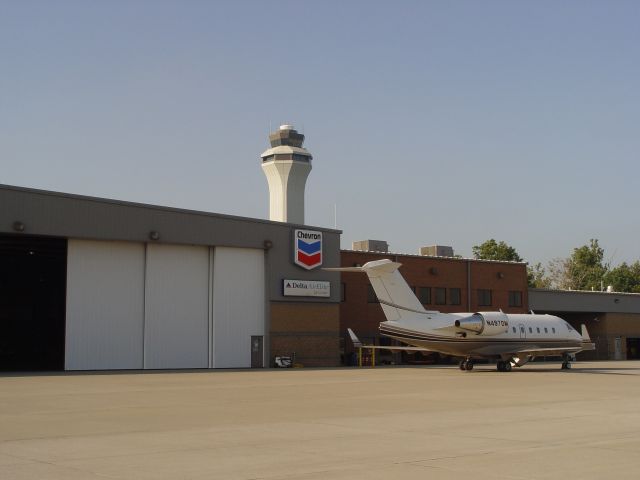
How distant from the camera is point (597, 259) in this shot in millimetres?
120125

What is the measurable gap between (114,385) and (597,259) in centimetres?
10316

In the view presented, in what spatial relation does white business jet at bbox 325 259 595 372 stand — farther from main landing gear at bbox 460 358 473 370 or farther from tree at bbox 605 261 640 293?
tree at bbox 605 261 640 293

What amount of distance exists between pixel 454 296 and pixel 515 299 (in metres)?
7.15

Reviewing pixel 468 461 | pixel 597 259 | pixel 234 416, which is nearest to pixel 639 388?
pixel 234 416

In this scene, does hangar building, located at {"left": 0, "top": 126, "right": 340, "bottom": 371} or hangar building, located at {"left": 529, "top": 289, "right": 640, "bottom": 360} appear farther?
hangar building, located at {"left": 529, "top": 289, "right": 640, "bottom": 360}

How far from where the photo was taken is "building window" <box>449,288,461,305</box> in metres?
61.4

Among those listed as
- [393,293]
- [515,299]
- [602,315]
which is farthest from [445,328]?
[602,315]

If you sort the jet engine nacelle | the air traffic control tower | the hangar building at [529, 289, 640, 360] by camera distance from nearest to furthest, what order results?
the jet engine nacelle < the hangar building at [529, 289, 640, 360] < the air traffic control tower

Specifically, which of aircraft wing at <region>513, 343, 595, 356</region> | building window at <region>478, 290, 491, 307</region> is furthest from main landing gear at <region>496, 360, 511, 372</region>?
building window at <region>478, 290, 491, 307</region>

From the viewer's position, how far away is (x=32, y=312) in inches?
2655

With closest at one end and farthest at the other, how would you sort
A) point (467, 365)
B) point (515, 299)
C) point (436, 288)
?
1. point (467, 365)
2. point (436, 288)
3. point (515, 299)

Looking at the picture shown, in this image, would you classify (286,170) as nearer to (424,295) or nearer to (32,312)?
(32,312)

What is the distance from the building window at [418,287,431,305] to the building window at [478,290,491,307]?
6080 millimetres

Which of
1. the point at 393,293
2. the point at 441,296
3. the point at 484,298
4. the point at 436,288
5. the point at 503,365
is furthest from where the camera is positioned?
the point at 484,298
